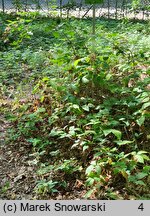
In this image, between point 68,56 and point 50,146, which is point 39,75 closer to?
point 68,56

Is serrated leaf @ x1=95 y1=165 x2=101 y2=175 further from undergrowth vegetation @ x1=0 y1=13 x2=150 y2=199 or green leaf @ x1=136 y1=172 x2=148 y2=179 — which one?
green leaf @ x1=136 y1=172 x2=148 y2=179

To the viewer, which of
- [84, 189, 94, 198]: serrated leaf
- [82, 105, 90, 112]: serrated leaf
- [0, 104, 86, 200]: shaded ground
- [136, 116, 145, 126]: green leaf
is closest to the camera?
[84, 189, 94, 198]: serrated leaf

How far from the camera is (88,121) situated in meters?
3.62

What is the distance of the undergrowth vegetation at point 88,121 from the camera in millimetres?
2988

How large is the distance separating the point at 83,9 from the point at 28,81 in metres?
8.82

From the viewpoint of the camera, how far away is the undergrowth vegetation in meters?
2.99

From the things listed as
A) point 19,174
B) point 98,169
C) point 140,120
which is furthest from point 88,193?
point 140,120

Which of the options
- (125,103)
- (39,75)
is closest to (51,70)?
(39,75)

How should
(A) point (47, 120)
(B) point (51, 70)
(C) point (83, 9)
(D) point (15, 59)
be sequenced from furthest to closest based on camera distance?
1. (C) point (83, 9)
2. (D) point (15, 59)
3. (B) point (51, 70)
4. (A) point (47, 120)

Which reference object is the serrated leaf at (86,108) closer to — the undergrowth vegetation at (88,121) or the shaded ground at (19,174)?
the undergrowth vegetation at (88,121)

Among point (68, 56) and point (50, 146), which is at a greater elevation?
point (68, 56)

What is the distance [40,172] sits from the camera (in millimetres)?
3201

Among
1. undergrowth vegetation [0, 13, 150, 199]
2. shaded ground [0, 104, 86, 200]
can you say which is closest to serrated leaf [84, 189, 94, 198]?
undergrowth vegetation [0, 13, 150, 199]

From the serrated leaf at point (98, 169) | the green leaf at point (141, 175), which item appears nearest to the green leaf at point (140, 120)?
the green leaf at point (141, 175)
